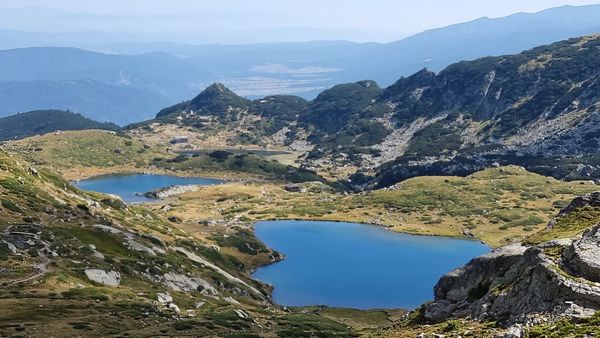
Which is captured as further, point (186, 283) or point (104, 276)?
point (186, 283)

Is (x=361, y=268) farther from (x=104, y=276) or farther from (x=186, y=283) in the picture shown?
(x=104, y=276)

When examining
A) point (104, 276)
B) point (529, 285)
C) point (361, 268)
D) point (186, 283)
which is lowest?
point (361, 268)

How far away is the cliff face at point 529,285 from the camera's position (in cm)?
3338

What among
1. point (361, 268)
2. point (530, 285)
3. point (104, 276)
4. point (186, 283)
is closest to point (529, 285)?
point (530, 285)

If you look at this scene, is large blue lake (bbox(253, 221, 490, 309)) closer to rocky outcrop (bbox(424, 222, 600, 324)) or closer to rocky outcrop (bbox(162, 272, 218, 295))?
rocky outcrop (bbox(162, 272, 218, 295))

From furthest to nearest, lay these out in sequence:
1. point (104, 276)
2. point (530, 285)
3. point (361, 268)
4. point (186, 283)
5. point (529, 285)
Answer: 1. point (361, 268)
2. point (186, 283)
3. point (104, 276)
4. point (529, 285)
5. point (530, 285)

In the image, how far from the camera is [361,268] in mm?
161625

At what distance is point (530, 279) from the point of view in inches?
1474

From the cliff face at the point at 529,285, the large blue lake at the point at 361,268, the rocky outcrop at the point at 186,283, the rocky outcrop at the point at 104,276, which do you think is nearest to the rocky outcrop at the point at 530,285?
the cliff face at the point at 529,285

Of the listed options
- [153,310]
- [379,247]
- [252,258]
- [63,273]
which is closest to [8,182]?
[63,273]

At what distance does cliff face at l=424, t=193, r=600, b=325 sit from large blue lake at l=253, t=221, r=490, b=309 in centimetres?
8398

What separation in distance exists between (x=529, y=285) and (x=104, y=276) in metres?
62.2

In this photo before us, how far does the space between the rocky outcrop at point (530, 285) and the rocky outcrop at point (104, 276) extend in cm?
4980

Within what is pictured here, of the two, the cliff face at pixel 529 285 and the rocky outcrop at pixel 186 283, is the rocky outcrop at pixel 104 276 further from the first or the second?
the cliff face at pixel 529 285
